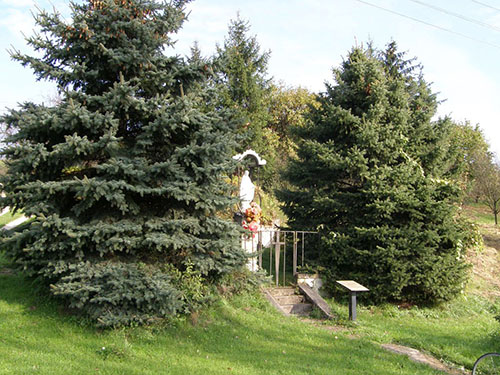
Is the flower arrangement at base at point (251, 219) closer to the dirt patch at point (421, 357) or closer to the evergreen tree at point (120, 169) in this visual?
the evergreen tree at point (120, 169)

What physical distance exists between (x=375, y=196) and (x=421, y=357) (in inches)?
135

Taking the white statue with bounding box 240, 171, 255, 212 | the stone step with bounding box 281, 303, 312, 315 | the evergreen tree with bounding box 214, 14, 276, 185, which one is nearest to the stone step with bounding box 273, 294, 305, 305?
the stone step with bounding box 281, 303, 312, 315

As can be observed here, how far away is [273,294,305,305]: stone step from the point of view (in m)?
7.46

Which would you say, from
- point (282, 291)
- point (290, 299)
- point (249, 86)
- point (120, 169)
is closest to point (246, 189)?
point (282, 291)

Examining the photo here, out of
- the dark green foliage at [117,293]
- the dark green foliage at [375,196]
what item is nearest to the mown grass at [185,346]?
the dark green foliage at [117,293]

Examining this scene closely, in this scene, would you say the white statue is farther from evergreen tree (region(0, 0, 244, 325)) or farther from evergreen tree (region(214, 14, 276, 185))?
evergreen tree (region(214, 14, 276, 185))

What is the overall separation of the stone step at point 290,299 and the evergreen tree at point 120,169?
182cm

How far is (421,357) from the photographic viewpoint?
18.1ft

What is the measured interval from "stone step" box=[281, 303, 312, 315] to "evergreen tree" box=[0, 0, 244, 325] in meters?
1.82

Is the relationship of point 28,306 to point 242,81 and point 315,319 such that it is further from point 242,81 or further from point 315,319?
point 242,81

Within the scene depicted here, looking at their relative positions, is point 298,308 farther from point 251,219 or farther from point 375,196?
point 375,196

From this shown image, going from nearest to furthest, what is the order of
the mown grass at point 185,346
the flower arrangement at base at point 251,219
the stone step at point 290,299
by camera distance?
1. the mown grass at point 185,346
2. the stone step at point 290,299
3. the flower arrangement at base at point 251,219

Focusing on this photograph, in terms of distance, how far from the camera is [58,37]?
5.75m

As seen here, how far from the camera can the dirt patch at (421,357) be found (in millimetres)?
5227
